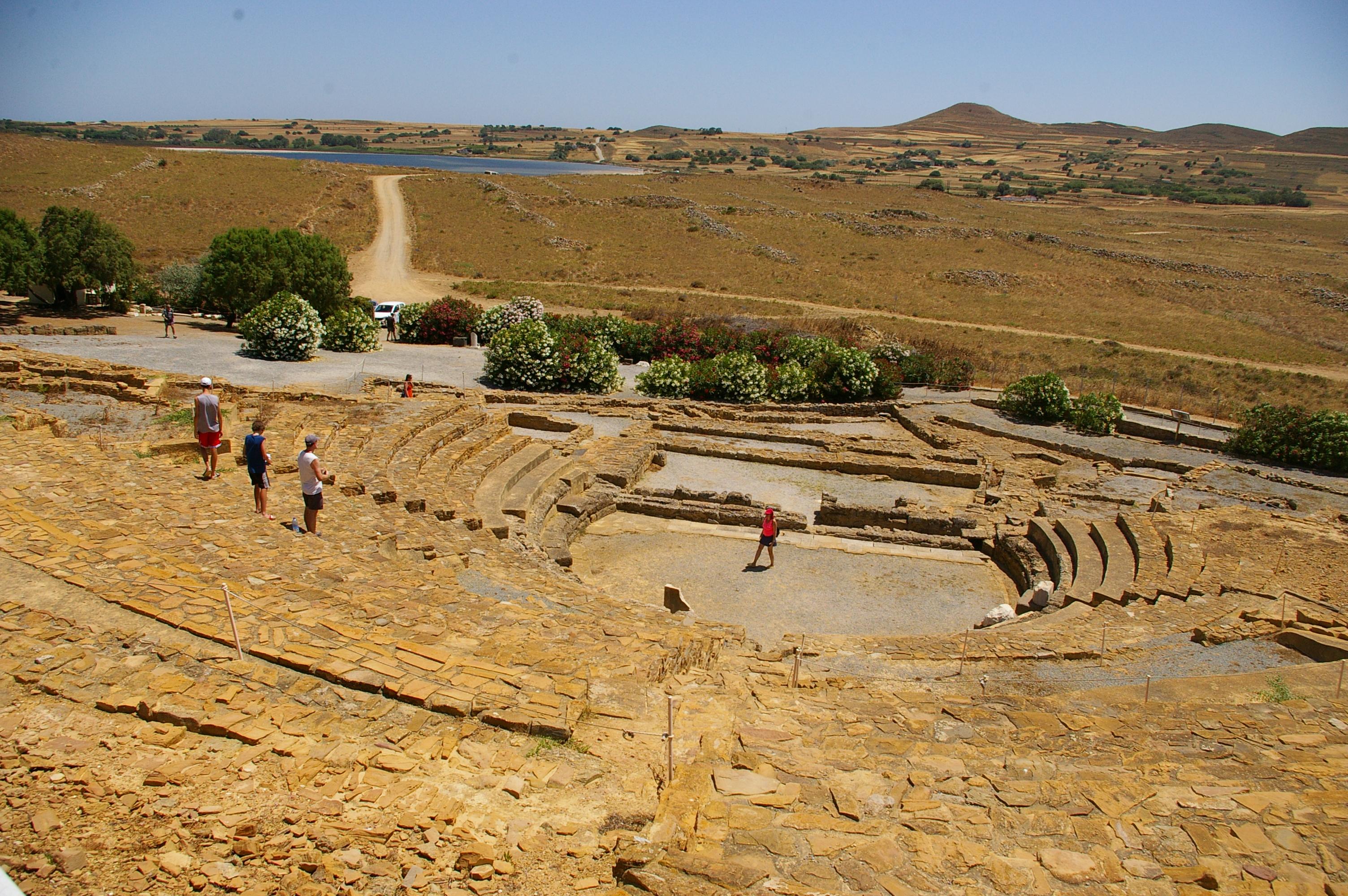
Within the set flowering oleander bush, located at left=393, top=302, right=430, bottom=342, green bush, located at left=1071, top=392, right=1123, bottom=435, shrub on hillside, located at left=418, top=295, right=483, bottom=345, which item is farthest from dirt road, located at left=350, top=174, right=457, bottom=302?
green bush, located at left=1071, top=392, right=1123, bottom=435

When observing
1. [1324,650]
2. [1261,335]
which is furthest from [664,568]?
[1261,335]

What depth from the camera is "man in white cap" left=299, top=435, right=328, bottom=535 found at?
1016 centimetres

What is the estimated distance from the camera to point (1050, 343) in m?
40.3

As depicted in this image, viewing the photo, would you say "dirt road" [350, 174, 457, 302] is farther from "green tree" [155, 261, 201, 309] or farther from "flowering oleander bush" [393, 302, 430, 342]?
"flowering oleander bush" [393, 302, 430, 342]

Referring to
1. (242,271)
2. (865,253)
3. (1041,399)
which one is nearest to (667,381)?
(1041,399)

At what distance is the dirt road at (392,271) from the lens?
44406mm

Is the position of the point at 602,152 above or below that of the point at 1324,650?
above

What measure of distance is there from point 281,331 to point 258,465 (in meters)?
16.7

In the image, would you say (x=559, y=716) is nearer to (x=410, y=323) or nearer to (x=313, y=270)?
(x=410, y=323)

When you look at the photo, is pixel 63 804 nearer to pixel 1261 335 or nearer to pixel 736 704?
pixel 736 704

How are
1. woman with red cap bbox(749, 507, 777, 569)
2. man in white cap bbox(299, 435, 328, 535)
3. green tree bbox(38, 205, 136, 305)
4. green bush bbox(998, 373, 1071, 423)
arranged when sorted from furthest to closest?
green tree bbox(38, 205, 136, 305), green bush bbox(998, 373, 1071, 423), woman with red cap bbox(749, 507, 777, 569), man in white cap bbox(299, 435, 328, 535)

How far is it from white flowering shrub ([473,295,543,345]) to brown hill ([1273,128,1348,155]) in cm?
19832

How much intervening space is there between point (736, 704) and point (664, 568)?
273 inches

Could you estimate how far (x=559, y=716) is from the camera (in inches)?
251
